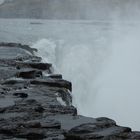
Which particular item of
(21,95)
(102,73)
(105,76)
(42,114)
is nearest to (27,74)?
(21,95)

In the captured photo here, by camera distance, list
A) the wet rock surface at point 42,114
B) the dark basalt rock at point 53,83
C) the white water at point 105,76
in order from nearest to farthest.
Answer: the wet rock surface at point 42,114 → the dark basalt rock at point 53,83 → the white water at point 105,76

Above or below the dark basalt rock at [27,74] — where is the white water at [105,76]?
above

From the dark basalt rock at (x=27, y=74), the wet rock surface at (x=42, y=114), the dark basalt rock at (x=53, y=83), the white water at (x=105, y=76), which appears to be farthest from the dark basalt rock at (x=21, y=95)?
the white water at (x=105, y=76)

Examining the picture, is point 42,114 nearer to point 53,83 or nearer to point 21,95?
point 21,95

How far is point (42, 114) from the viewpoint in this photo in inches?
314

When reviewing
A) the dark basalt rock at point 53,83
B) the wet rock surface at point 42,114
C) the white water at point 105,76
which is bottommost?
the wet rock surface at point 42,114

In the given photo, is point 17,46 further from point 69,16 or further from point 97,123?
point 69,16

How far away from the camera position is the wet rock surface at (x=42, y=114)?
6.81 m

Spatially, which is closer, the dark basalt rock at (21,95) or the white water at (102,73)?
the dark basalt rock at (21,95)

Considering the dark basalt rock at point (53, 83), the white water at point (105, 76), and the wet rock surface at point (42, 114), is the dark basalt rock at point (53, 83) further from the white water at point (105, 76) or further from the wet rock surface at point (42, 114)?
the white water at point (105, 76)

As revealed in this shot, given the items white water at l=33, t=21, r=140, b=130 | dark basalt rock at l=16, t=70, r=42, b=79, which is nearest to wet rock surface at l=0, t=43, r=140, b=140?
dark basalt rock at l=16, t=70, r=42, b=79

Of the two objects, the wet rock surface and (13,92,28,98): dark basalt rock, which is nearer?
the wet rock surface

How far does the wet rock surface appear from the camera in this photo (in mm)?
6809

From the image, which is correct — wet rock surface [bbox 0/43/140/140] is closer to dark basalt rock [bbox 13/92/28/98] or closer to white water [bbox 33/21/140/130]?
dark basalt rock [bbox 13/92/28/98]
